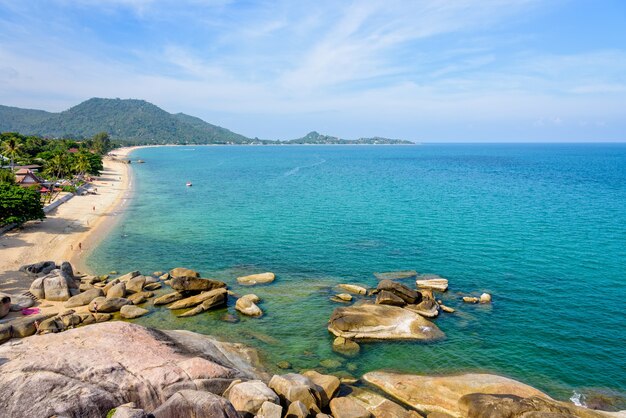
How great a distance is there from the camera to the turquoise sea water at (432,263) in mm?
28125

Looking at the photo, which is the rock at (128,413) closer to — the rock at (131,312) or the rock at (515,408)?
the rock at (515,408)

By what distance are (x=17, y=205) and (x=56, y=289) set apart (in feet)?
83.2

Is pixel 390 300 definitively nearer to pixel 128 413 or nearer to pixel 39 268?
pixel 128 413

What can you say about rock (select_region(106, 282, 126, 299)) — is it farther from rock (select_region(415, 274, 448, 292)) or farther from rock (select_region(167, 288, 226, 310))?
rock (select_region(415, 274, 448, 292))

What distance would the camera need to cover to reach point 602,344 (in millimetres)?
29688

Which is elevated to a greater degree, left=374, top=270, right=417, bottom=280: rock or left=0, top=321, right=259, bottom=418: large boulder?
left=0, top=321, right=259, bottom=418: large boulder

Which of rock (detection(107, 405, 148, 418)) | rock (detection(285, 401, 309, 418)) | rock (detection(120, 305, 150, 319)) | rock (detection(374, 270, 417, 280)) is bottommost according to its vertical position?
rock (detection(120, 305, 150, 319))

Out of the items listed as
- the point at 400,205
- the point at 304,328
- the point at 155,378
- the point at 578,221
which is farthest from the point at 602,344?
the point at 400,205

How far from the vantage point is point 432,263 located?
46031 mm

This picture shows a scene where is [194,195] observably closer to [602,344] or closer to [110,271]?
[110,271]

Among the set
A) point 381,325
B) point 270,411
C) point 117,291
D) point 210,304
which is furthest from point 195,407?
point 117,291

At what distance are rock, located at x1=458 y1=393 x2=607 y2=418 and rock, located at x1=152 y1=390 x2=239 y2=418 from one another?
12.9 meters

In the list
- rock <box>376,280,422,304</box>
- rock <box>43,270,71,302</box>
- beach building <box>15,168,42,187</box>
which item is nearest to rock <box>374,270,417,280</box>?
rock <box>376,280,422,304</box>

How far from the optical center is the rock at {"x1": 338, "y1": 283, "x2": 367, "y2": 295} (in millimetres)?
37719
